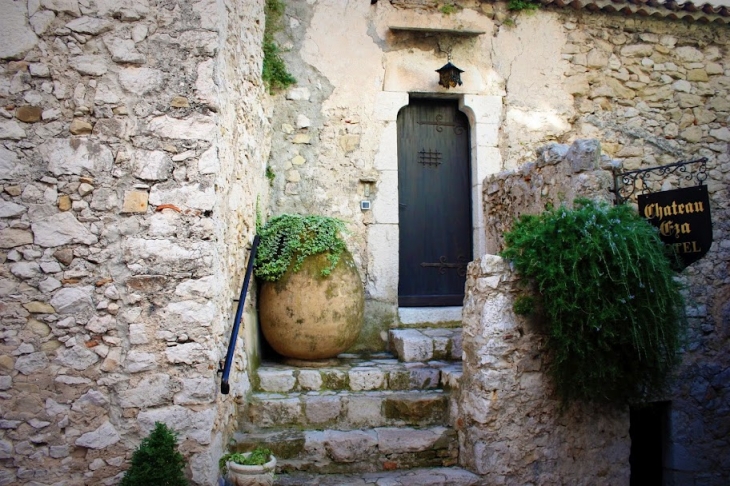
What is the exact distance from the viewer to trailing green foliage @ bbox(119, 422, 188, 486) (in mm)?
3004

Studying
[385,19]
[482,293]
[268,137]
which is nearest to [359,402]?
[482,293]

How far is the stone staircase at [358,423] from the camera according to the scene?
3654 mm

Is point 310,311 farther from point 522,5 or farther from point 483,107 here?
point 522,5

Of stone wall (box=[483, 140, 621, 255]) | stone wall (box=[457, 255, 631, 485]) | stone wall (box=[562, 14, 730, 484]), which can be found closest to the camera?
stone wall (box=[457, 255, 631, 485])

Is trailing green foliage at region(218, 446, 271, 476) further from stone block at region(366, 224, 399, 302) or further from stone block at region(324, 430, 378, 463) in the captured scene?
stone block at region(366, 224, 399, 302)

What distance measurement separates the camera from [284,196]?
5.37 m

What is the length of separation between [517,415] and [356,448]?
1.06 metres

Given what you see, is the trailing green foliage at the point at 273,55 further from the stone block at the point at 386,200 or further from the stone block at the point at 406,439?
the stone block at the point at 406,439

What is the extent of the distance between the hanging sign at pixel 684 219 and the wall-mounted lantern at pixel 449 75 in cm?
246

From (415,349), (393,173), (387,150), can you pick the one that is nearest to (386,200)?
(393,173)

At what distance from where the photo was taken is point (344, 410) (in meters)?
4.01

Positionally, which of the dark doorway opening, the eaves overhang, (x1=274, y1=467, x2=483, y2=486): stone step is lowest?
the dark doorway opening

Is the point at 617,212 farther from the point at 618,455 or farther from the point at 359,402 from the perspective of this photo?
the point at 359,402

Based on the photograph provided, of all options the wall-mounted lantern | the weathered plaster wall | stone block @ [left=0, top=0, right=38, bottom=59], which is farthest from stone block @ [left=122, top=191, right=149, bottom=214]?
the wall-mounted lantern
